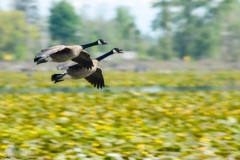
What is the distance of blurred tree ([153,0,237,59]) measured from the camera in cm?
4097

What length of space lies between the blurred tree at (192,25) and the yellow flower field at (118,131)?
32870 mm

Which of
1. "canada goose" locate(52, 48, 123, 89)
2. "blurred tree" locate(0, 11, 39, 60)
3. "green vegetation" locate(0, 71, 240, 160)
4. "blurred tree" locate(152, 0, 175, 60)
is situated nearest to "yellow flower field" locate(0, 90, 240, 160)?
"green vegetation" locate(0, 71, 240, 160)

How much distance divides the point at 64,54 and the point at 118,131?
3.50 m

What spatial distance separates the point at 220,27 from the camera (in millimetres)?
Answer: 42781

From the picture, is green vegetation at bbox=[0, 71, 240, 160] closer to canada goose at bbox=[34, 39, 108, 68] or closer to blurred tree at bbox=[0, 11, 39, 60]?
canada goose at bbox=[34, 39, 108, 68]

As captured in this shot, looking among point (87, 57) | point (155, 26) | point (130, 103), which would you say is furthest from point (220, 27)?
point (87, 57)

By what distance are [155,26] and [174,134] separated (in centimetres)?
3384

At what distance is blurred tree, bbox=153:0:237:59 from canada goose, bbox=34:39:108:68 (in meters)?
38.1

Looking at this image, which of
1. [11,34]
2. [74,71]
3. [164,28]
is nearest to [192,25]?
[164,28]

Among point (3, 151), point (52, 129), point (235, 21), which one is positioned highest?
point (235, 21)

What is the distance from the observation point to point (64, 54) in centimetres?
202

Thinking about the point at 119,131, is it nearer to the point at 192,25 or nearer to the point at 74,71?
the point at 74,71

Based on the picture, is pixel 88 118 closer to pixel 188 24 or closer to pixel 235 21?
pixel 188 24

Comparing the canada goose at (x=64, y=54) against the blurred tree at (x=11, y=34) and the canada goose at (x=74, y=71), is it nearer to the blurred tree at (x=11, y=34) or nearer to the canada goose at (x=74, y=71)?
the canada goose at (x=74, y=71)
